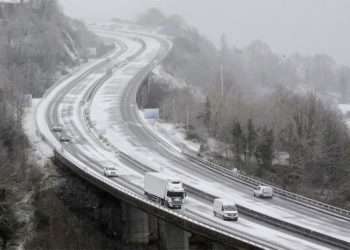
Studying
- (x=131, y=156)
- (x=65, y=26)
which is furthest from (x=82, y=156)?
(x=65, y=26)

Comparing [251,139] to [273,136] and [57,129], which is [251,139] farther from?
[57,129]

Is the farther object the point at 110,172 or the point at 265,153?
the point at 265,153

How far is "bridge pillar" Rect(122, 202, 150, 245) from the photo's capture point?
235 feet

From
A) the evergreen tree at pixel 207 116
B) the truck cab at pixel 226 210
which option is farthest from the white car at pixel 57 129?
the truck cab at pixel 226 210

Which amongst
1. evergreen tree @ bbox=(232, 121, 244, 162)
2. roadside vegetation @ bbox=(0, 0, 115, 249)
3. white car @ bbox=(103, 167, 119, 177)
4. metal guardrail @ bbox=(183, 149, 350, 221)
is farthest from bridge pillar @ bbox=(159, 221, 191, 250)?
evergreen tree @ bbox=(232, 121, 244, 162)

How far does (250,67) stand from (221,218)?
13812cm

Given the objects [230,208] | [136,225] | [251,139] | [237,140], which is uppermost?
[230,208]

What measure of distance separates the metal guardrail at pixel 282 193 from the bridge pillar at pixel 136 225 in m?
10.3

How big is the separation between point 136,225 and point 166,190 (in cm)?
1040

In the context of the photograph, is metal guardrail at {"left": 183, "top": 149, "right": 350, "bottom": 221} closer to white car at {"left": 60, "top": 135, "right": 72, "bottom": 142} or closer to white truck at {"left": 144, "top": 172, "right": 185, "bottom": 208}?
white truck at {"left": 144, "top": 172, "right": 185, "bottom": 208}

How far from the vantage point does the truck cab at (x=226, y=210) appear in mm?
58406

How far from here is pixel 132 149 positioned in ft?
299

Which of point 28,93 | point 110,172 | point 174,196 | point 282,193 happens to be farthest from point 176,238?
point 28,93

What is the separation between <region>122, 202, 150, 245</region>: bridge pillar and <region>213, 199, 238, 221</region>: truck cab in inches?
538
